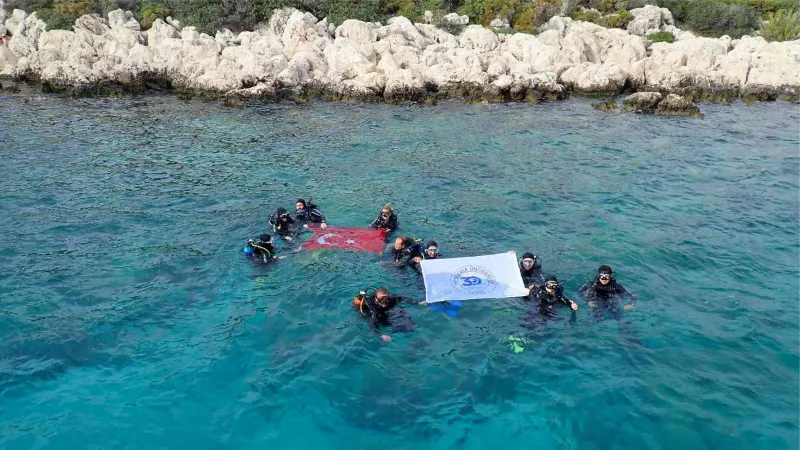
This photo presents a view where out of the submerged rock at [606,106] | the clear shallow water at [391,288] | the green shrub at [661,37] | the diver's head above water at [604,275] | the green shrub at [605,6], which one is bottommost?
the clear shallow water at [391,288]

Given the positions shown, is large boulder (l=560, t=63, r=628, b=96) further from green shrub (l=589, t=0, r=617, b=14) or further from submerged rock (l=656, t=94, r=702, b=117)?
green shrub (l=589, t=0, r=617, b=14)

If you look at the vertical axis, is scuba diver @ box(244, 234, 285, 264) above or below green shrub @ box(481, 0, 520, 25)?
below

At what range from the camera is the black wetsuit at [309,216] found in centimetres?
1641

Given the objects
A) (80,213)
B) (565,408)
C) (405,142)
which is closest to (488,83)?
(405,142)

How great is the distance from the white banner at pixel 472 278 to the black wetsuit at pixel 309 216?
4798 millimetres

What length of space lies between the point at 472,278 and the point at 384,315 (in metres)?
2.19

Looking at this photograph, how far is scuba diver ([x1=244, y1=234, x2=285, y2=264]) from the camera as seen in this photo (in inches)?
562

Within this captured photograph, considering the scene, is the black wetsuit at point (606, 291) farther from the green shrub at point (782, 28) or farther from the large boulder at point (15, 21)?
the large boulder at point (15, 21)

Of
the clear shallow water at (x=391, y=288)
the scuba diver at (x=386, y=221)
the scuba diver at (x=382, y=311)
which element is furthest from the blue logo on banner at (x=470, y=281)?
the scuba diver at (x=386, y=221)

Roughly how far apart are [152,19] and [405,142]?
23.3 m

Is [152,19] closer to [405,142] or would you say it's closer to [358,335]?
[405,142]

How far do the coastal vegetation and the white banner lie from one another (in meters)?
28.7

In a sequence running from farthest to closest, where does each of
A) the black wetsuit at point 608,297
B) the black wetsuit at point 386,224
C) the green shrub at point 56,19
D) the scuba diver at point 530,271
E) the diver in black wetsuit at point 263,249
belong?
the green shrub at point 56,19 → the black wetsuit at point 386,224 → the diver in black wetsuit at point 263,249 → the scuba diver at point 530,271 → the black wetsuit at point 608,297

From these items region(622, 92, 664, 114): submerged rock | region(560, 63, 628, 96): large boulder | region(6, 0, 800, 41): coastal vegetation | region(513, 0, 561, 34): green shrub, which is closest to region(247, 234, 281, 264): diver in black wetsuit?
region(622, 92, 664, 114): submerged rock
